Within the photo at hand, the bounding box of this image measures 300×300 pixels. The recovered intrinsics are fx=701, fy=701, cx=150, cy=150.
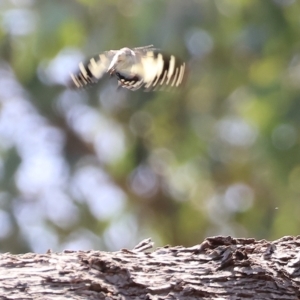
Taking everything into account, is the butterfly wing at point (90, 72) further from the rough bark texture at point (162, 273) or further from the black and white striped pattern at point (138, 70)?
the rough bark texture at point (162, 273)

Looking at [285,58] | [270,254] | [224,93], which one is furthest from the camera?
[224,93]

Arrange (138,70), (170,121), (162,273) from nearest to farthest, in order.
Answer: (162,273) → (138,70) → (170,121)

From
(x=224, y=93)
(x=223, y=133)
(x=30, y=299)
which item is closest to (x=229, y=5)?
(x=224, y=93)

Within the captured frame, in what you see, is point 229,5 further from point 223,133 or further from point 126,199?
point 126,199

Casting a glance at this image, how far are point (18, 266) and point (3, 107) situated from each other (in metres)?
4.45

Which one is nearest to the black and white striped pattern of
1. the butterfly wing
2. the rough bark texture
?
the butterfly wing

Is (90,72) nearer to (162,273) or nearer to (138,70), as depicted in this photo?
(138,70)

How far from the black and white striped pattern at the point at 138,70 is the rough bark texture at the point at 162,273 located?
0.60 metres

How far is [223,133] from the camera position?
15.9 ft

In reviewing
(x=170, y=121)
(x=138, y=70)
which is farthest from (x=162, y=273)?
(x=170, y=121)

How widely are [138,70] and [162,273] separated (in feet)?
2.50

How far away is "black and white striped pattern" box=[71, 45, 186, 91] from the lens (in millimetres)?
1776

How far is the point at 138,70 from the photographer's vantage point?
1.83 m

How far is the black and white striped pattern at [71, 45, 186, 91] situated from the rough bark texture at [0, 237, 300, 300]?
60cm
